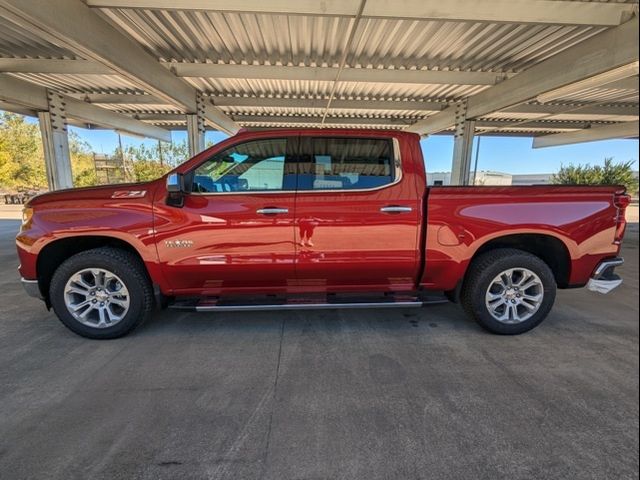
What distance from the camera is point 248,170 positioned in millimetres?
3279

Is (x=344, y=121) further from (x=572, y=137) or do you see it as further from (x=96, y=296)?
(x=96, y=296)

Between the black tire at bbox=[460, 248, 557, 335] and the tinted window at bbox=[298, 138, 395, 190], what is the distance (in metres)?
1.27

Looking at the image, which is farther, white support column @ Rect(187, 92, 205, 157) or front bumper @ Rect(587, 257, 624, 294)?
white support column @ Rect(187, 92, 205, 157)

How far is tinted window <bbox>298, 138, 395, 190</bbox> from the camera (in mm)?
3230

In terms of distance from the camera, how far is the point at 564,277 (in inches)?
135

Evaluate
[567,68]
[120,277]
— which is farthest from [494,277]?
[567,68]

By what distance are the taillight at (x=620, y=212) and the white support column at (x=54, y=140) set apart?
1254cm

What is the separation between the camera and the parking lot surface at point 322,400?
6.05ft

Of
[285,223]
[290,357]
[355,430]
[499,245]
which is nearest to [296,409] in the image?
[355,430]

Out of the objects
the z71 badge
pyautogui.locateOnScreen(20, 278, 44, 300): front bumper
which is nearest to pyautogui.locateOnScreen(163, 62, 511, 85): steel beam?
the z71 badge

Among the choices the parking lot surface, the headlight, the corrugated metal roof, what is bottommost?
the parking lot surface

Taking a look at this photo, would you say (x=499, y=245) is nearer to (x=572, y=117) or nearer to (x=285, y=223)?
(x=285, y=223)

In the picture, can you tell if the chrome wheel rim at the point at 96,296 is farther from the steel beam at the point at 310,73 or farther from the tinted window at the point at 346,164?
the steel beam at the point at 310,73

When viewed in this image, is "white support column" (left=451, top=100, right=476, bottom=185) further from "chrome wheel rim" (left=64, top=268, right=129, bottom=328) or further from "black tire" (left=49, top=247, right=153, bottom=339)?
"chrome wheel rim" (left=64, top=268, right=129, bottom=328)
